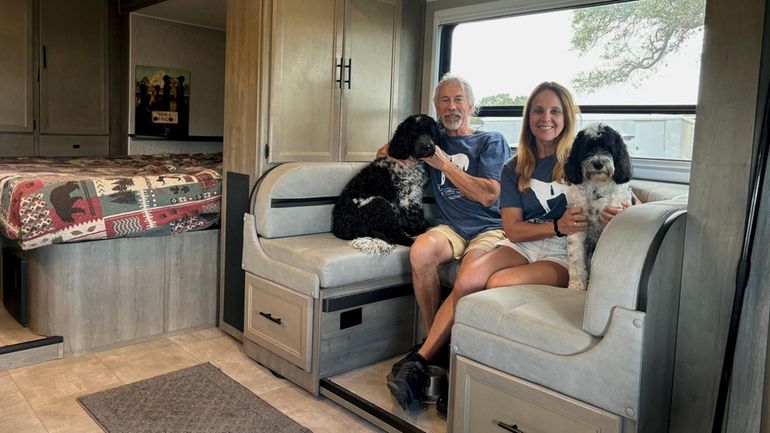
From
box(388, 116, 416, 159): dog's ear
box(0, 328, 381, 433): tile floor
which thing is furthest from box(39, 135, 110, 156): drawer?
box(388, 116, 416, 159): dog's ear

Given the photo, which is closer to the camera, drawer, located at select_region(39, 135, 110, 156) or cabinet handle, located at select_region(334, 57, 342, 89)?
cabinet handle, located at select_region(334, 57, 342, 89)

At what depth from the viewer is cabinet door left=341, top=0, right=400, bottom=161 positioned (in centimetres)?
322

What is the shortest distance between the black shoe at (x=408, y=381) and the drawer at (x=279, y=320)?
452 mm

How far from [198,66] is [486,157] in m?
3.65

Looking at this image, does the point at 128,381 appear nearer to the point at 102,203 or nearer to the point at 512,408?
the point at 102,203

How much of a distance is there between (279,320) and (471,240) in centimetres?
92

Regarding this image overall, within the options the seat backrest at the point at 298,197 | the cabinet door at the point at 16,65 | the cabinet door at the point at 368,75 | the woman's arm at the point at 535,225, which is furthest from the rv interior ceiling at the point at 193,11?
the woman's arm at the point at 535,225

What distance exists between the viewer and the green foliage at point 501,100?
10.6 feet

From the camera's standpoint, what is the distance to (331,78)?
315cm

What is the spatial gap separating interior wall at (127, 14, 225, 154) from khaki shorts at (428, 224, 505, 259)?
357 centimetres

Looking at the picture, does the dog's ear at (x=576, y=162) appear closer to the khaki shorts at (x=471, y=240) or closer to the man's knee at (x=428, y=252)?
the khaki shorts at (x=471, y=240)

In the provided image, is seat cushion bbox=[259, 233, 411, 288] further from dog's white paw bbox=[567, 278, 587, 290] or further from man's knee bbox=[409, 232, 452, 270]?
dog's white paw bbox=[567, 278, 587, 290]

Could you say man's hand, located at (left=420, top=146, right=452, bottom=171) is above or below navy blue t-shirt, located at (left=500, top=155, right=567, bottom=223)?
above

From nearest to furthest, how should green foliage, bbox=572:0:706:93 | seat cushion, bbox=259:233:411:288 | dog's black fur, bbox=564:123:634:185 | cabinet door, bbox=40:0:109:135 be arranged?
dog's black fur, bbox=564:123:634:185
seat cushion, bbox=259:233:411:288
green foliage, bbox=572:0:706:93
cabinet door, bbox=40:0:109:135
